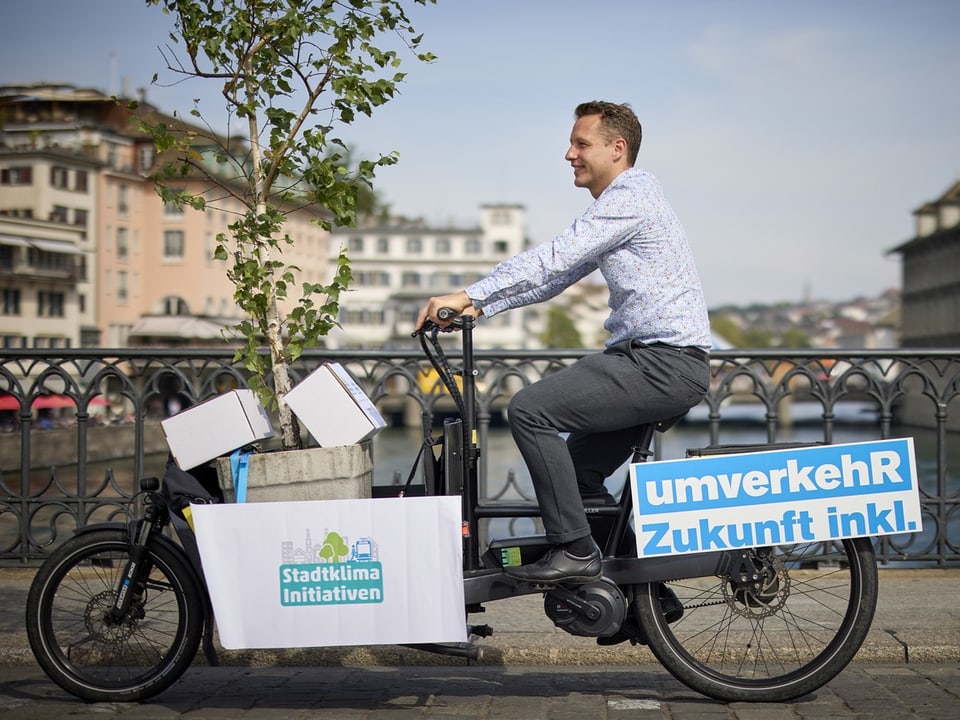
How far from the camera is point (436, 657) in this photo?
225 inches

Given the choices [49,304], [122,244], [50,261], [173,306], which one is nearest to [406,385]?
[49,304]

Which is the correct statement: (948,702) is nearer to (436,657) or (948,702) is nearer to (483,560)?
(483,560)

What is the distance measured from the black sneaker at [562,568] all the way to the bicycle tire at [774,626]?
0.23 meters

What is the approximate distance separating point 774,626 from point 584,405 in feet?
3.72

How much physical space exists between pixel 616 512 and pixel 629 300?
760 millimetres

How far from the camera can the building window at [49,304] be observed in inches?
2753

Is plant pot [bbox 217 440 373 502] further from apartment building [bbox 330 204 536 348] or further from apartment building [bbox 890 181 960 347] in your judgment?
apartment building [bbox 330 204 536 348]

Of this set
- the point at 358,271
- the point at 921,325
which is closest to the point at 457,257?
the point at 358,271

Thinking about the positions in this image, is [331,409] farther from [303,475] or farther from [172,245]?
[172,245]

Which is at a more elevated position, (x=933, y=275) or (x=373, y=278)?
(x=373, y=278)

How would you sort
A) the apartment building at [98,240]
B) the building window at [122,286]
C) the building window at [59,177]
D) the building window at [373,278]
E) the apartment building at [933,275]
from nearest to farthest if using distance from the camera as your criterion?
1. the apartment building at [98,240]
2. the building window at [59,177]
3. the building window at [122,286]
4. the apartment building at [933,275]
5. the building window at [373,278]

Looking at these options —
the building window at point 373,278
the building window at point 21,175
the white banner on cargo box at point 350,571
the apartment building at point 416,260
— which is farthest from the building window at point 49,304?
the white banner on cargo box at point 350,571

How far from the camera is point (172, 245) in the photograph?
8488cm

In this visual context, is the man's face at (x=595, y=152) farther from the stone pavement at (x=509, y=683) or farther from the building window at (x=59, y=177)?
the building window at (x=59, y=177)
